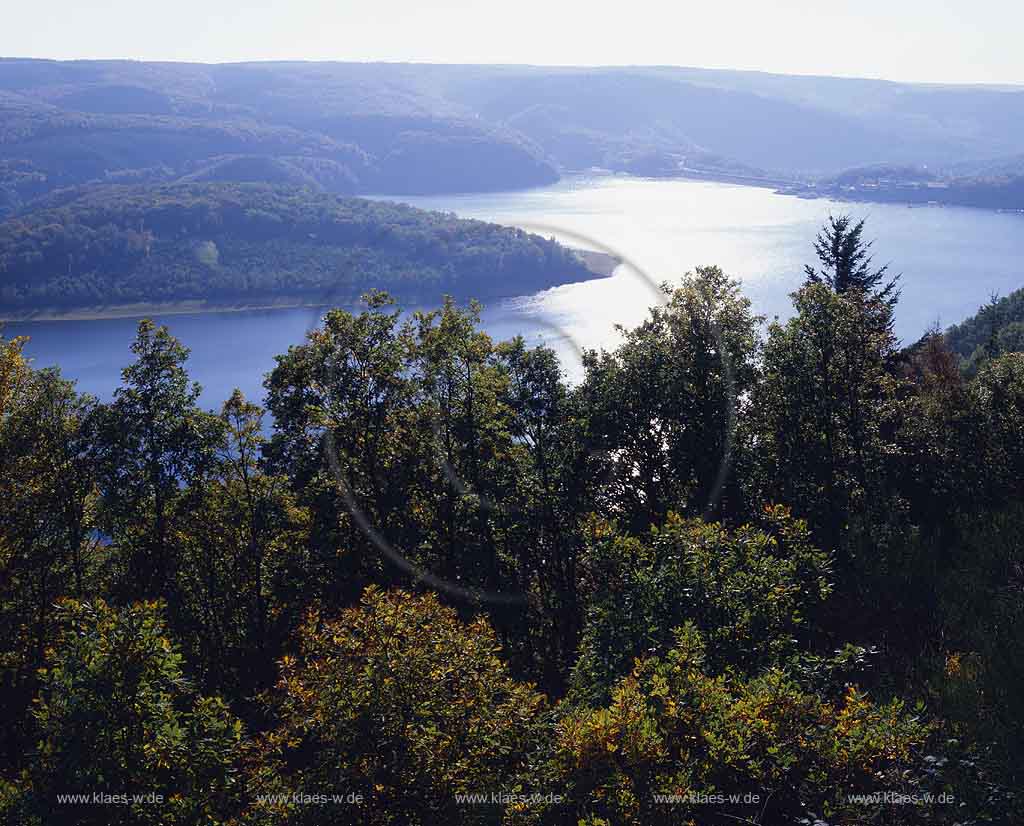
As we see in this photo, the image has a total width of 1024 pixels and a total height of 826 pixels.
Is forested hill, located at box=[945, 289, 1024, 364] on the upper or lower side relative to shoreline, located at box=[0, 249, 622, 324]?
upper

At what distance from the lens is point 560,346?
219ft

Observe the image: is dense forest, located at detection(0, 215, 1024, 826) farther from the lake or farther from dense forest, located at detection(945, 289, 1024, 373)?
dense forest, located at detection(945, 289, 1024, 373)

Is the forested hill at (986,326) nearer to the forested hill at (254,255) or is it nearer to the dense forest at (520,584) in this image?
the dense forest at (520,584)

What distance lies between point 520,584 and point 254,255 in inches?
4626

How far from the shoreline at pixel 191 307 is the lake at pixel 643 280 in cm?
204

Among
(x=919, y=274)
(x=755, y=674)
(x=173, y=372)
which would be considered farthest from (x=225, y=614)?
(x=919, y=274)

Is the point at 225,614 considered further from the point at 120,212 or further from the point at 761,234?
the point at 120,212

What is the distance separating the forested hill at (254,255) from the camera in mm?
107188

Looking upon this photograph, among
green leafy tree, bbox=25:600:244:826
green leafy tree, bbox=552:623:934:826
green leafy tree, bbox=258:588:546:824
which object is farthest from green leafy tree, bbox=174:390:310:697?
green leafy tree, bbox=552:623:934:826

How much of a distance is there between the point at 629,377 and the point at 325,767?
38.9ft

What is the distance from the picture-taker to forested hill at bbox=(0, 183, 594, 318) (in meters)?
107

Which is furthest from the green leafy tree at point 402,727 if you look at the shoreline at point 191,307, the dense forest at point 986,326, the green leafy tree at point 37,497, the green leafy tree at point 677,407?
the shoreline at point 191,307

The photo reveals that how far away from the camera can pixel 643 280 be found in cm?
9300

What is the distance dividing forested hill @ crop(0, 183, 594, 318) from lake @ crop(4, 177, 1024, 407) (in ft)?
24.1
